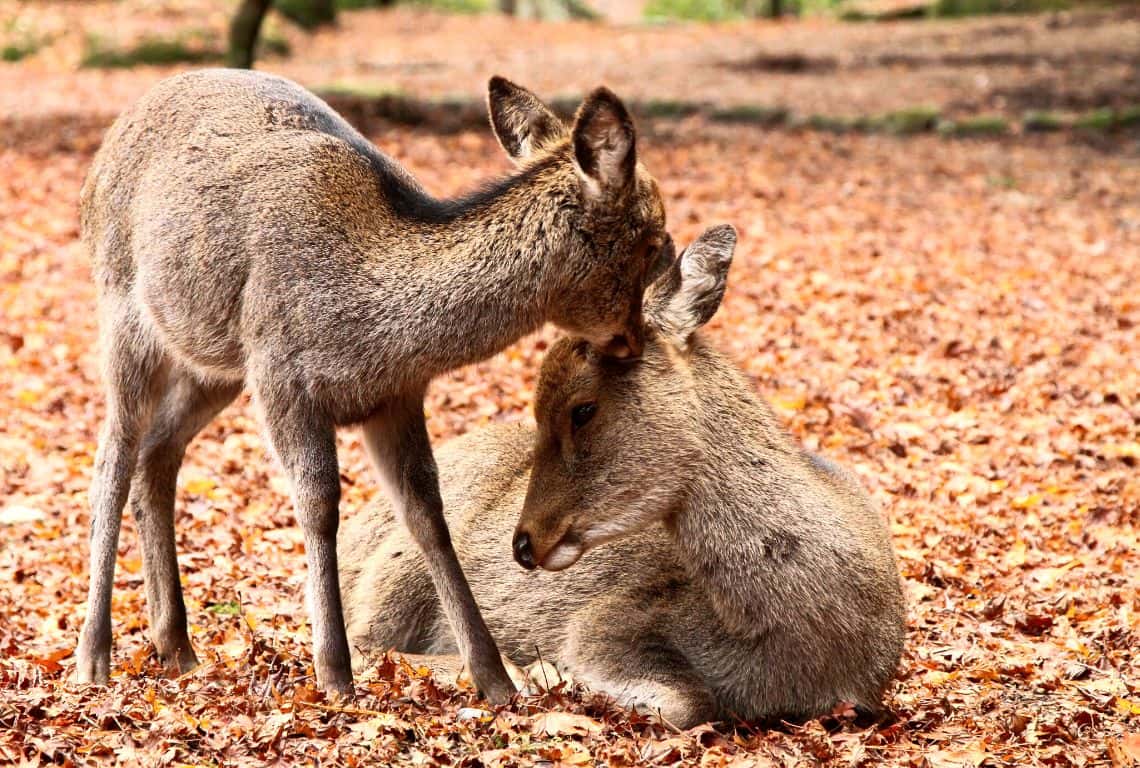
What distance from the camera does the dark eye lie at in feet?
17.0

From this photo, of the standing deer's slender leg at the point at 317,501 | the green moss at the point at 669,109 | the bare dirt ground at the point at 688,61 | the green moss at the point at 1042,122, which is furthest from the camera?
the bare dirt ground at the point at 688,61

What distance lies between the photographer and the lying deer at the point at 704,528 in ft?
16.7

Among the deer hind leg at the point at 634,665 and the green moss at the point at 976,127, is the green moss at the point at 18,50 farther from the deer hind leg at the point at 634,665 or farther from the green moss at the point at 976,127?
the deer hind leg at the point at 634,665

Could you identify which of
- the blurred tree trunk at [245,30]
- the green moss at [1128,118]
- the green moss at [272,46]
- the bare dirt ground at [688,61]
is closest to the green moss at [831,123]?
the bare dirt ground at [688,61]

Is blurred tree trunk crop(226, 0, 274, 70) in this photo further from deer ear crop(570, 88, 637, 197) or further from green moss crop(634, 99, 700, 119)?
deer ear crop(570, 88, 637, 197)

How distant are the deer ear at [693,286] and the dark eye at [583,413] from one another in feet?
1.29

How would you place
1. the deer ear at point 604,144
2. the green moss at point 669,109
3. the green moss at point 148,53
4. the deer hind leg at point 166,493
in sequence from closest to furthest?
the deer ear at point 604,144 → the deer hind leg at point 166,493 → the green moss at point 669,109 → the green moss at point 148,53

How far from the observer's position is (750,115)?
746 inches

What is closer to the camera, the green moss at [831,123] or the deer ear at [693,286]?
the deer ear at [693,286]

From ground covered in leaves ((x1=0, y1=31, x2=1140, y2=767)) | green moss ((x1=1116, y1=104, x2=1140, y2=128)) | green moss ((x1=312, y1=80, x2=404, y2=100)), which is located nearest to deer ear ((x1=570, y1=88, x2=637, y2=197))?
ground covered in leaves ((x1=0, y1=31, x2=1140, y2=767))

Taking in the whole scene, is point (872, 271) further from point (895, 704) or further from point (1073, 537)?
point (895, 704)

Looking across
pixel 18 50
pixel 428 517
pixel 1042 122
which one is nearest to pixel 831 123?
pixel 1042 122

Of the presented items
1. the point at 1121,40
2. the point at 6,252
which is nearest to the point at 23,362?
the point at 6,252

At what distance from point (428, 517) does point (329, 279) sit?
40.8 inches
